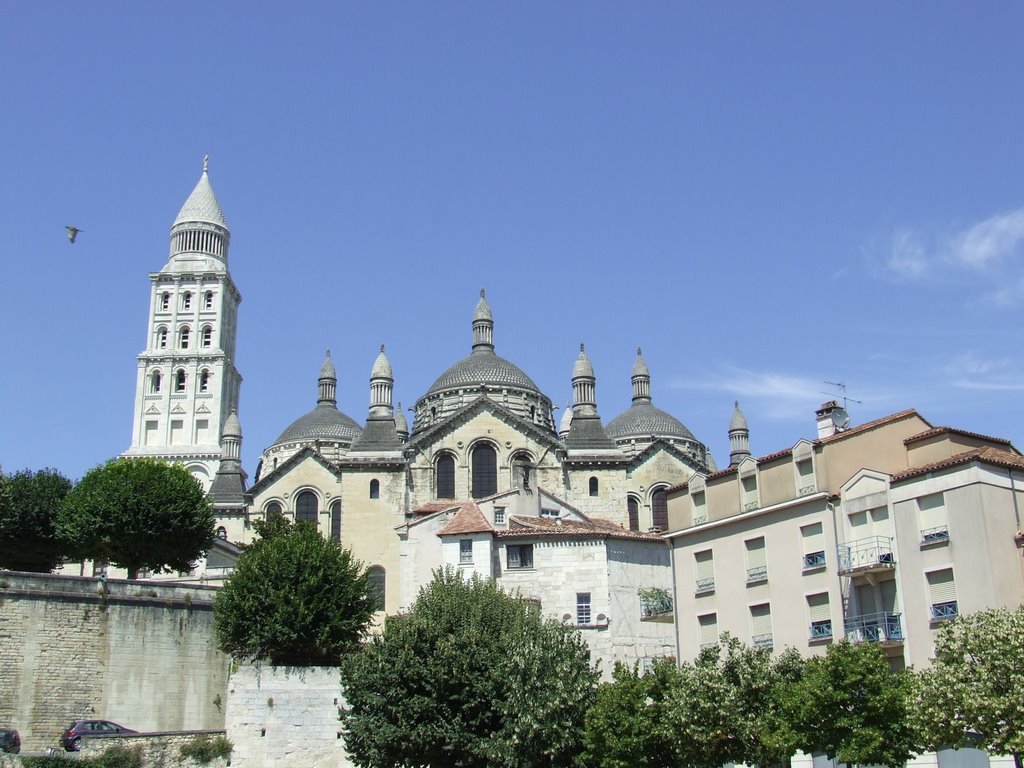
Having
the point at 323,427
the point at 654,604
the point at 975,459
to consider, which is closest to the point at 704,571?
the point at 975,459

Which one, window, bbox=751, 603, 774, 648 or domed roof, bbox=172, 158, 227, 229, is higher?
domed roof, bbox=172, 158, 227, 229

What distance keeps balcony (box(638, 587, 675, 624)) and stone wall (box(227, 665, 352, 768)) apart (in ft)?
36.9

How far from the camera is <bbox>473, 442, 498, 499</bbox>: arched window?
61969mm

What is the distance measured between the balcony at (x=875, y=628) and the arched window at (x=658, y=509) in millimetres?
34145

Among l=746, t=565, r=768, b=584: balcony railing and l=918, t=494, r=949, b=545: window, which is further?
l=746, t=565, r=768, b=584: balcony railing

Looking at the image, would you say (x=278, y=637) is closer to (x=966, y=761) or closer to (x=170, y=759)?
(x=170, y=759)

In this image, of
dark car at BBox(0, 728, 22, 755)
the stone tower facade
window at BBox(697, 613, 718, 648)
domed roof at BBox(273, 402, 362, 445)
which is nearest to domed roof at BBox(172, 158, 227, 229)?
the stone tower facade

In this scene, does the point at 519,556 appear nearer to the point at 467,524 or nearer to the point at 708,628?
the point at 467,524

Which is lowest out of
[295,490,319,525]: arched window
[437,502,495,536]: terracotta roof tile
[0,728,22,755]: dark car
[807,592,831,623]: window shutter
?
[0,728,22,755]: dark car

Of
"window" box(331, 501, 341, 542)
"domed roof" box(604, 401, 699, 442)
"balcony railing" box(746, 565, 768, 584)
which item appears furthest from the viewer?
"domed roof" box(604, 401, 699, 442)

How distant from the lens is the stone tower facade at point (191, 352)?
101m

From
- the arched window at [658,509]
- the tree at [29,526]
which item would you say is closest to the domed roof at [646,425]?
the arched window at [658,509]

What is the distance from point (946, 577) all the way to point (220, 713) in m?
27.5

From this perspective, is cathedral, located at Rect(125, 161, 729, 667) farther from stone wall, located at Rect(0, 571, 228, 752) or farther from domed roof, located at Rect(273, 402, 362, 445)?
stone wall, located at Rect(0, 571, 228, 752)
